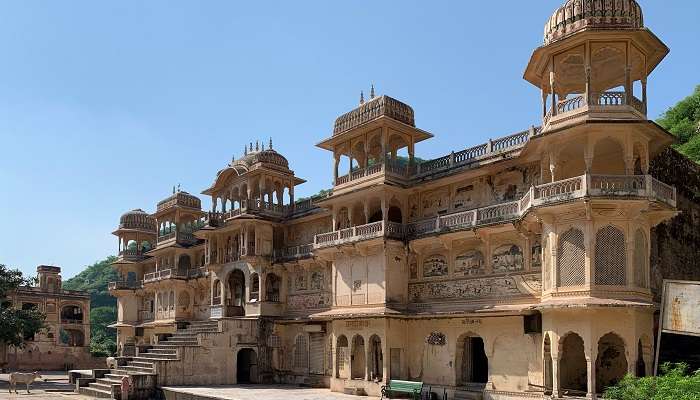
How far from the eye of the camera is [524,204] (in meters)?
21.1

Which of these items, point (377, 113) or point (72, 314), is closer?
point (377, 113)

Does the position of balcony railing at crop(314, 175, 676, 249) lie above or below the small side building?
above

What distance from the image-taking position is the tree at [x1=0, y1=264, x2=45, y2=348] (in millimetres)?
36219

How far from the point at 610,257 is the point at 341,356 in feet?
41.9

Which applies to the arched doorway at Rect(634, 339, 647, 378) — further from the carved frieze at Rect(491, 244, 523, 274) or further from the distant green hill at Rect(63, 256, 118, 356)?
the distant green hill at Rect(63, 256, 118, 356)

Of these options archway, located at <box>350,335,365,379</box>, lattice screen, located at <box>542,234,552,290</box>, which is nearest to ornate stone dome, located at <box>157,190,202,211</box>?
archway, located at <box>350,335,365,379</box>

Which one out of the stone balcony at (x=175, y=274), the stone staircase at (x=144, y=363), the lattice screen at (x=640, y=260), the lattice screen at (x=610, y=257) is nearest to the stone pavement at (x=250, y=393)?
the stone staircase at (x=144, y=363)

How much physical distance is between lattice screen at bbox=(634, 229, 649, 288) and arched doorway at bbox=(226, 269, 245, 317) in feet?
68.9

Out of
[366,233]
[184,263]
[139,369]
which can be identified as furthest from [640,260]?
[184,263]

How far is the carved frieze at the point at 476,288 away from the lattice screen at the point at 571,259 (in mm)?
1982

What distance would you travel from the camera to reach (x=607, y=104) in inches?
765

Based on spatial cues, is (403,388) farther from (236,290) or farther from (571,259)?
(236,290)

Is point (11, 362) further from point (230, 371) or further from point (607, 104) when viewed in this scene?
point (607, 104)

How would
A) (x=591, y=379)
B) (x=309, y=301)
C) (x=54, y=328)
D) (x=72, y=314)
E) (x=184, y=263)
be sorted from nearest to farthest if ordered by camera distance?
(x=591, y=379), (x=309, y=301), (x=184, y=263), (x=54, y=328), (x=72, y=314)
